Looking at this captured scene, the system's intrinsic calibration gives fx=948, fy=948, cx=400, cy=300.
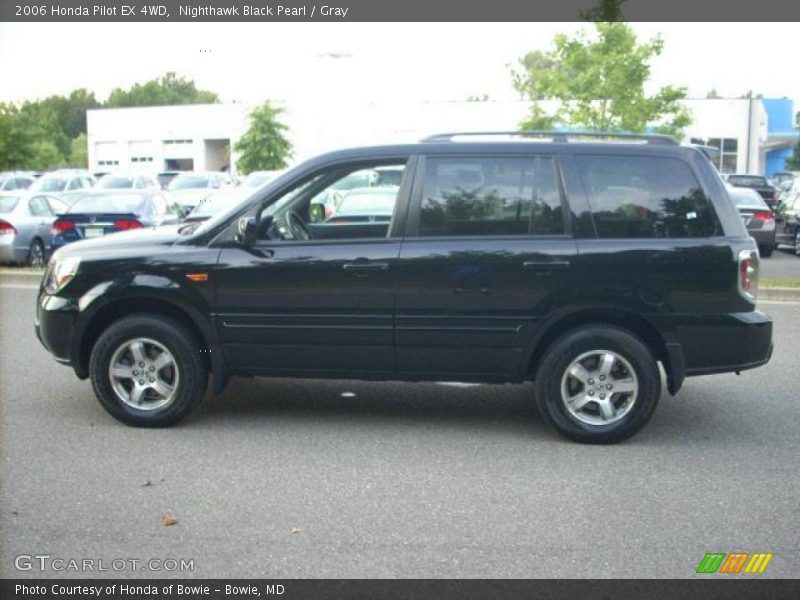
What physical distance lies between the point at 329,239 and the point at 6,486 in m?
2.55

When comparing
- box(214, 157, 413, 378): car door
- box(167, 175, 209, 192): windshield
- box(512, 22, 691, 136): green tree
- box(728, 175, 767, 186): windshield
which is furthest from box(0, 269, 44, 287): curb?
box(728, 175, 767, 186): windshield

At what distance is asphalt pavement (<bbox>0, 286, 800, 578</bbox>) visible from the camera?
14.9ft

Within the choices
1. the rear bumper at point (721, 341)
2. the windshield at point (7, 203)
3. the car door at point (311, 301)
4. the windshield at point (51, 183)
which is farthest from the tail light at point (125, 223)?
the windshield at point (51, 183)

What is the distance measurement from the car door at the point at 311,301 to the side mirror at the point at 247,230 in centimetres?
6

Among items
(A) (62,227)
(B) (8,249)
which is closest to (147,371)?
(A) (62,227)

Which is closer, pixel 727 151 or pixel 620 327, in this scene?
pixel 620 327

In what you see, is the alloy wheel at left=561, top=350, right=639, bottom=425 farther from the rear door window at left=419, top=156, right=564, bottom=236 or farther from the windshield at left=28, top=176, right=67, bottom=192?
the windshield at left=28, top=176, right=67, bottom=192

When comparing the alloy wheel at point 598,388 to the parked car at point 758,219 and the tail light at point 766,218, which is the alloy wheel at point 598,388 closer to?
the parked car at point 758,219

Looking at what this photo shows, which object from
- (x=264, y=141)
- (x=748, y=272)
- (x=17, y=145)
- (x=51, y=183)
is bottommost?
(x=748, y=272)

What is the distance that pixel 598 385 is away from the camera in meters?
6.36

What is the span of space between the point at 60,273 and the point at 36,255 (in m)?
10.5

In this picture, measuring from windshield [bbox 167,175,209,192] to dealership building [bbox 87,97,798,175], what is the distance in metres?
4.35

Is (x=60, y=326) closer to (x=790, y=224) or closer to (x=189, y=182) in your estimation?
(x=790, y=224)
